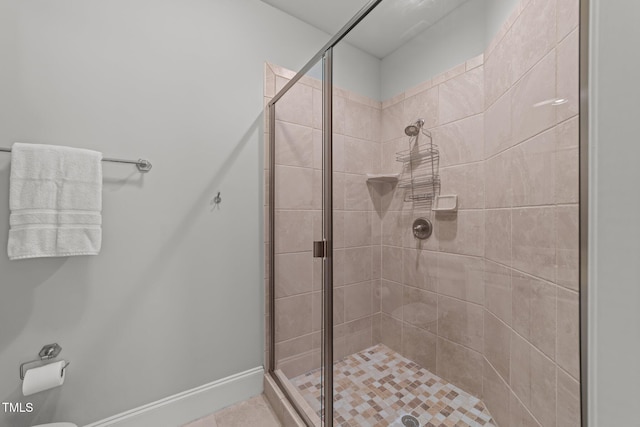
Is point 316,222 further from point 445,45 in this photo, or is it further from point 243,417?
point 243,417

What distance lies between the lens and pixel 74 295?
108 cm

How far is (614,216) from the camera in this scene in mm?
385

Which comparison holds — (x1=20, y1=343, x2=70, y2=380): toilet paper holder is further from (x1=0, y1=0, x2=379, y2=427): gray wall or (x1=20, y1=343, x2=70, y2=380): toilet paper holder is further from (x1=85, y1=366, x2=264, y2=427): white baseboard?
(x1=85, y1=366, x2=264, y2=427): white baseboard

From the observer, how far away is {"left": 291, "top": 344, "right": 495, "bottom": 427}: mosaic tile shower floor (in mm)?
843

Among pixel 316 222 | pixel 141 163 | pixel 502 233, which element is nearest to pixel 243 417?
pixel 316 222

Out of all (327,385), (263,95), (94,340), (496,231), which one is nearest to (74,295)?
(94,340)

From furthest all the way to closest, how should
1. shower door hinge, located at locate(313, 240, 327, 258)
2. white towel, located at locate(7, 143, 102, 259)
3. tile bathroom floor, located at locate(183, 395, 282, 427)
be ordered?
tile bathroom floor, located at locate(183, 395, 282, 427) → shower door hinge, located at locate(313, 240, 327, 258) → white towel, located at locate(7, 143, 102, 259)

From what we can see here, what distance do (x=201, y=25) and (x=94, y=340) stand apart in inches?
65.2

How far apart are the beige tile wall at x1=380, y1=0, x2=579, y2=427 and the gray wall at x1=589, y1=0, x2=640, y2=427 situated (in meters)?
0.08

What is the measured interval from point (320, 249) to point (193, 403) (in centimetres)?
108

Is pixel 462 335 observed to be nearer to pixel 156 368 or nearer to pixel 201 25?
pixel 156 368

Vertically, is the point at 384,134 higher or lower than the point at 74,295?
higher

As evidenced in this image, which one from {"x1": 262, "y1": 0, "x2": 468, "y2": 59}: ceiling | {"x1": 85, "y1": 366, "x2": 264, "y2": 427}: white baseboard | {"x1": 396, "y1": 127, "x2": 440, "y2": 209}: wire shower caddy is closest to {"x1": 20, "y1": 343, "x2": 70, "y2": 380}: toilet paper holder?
{"x1": 85, "y1": 366, "x2": 264, "y2": 427}: white baseboard

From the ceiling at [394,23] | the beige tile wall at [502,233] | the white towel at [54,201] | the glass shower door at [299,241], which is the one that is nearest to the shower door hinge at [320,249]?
the glass shower door at [299,241]
